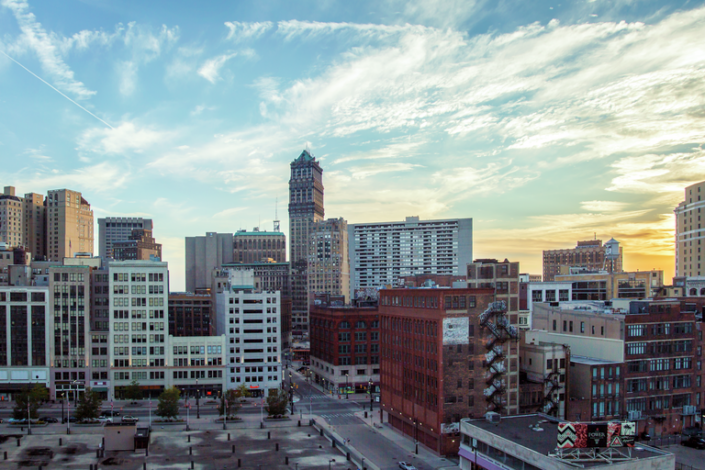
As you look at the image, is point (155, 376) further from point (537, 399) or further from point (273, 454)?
point (537, 399)

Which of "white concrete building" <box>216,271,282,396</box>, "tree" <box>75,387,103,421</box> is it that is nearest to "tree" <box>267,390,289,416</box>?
"white concrete building" <box>216,271,282,396</box>

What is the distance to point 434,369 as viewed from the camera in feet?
279

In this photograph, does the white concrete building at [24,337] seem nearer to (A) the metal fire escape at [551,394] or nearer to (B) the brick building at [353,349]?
(B) the brick building at [353,349]

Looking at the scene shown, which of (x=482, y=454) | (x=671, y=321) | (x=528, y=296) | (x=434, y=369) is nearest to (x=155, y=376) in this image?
(x=434, y=369)

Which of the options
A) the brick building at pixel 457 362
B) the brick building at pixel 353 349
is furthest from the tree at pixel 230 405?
the brick building at pixel 457 362

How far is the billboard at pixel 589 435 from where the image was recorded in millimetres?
59688

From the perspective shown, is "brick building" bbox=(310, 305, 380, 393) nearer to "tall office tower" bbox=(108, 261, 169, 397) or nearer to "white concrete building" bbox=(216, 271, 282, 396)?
"white concrete building" bbox=(216, 271, 282, 396)

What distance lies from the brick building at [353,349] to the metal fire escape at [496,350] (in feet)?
183

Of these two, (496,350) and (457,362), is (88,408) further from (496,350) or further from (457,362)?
(496,350)

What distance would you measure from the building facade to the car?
127 meters

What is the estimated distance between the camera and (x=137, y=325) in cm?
12988

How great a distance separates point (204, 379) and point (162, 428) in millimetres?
27273

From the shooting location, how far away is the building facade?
16625 cm

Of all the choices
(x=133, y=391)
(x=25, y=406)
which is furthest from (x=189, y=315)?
(x=25, y=406)
